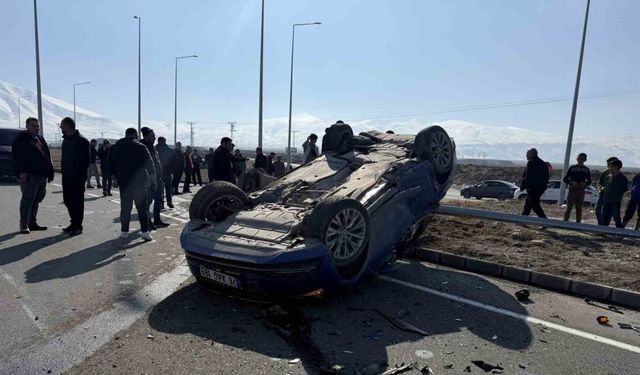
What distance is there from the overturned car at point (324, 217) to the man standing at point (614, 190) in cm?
495

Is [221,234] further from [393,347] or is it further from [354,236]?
[393,347]

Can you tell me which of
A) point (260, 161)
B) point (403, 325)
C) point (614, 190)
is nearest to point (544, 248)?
point (614, 190)

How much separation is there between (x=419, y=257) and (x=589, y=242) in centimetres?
319

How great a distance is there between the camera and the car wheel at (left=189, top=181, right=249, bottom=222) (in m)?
5.26

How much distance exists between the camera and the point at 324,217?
4.29 metres

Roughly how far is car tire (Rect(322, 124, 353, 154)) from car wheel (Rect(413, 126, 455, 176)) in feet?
3.82

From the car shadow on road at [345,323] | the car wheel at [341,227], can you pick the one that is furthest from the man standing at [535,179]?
the car wheel at [341,227]

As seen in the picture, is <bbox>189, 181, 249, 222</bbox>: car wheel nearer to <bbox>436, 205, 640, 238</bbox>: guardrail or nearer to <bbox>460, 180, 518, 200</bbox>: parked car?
<bbox>436, 205, 640, 238</bbox>: guardrail

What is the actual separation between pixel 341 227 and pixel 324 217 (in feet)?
0.91

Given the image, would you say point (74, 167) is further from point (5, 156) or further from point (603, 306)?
point (5, 156)

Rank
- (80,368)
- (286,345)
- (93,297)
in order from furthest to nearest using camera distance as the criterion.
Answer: (93,297) < (286,345) < (80,368)

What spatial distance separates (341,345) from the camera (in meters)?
3.58

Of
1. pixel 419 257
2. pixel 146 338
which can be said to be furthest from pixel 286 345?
pixel 419 257

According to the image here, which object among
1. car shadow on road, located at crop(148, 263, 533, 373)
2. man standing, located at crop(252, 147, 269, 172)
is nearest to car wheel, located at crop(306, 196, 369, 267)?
car shadow on road, located at crop(148, 263, 533, 373)
